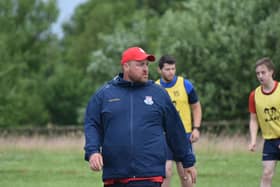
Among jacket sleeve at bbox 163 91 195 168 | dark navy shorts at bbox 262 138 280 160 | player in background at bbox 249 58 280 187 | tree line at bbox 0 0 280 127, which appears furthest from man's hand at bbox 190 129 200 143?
tree line at bbox 0 0 280 127

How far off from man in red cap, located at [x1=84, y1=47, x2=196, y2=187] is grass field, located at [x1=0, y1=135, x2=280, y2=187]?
742 cm

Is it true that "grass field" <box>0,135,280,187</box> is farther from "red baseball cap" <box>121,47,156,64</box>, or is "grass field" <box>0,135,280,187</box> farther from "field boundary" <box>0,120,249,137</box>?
"red baseball cap" <box>121,47,156,64</box>

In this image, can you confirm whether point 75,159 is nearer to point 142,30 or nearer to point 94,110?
point 94,110

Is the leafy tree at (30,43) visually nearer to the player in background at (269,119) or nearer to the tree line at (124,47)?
the tree line at (124,47)

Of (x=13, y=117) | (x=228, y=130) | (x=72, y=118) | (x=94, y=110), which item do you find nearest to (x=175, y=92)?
(x=94, y=110)

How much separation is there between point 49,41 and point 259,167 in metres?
61.2

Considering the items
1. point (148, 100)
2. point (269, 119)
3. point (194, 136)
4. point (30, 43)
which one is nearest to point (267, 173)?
point (269, 119)

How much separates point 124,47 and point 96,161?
1805 inches

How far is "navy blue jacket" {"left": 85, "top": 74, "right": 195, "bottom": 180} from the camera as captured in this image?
8367 mm

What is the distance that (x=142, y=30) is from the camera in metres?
57.5

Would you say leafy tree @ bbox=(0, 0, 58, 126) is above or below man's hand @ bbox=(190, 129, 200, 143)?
above

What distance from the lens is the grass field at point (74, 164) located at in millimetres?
16547

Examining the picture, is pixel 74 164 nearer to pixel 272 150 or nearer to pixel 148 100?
pixel 272 150

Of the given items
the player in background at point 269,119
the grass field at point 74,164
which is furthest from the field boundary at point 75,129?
the player in background at point 269,119
